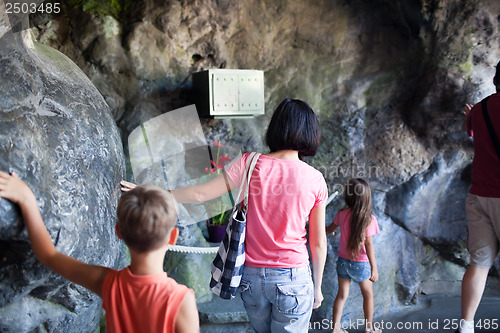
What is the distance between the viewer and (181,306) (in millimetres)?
1436

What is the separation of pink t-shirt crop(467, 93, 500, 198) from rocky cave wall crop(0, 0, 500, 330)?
3.95ft

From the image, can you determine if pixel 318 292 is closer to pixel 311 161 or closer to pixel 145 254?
pixel 145 254

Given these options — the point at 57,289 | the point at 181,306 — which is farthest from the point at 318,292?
the point at 57,289

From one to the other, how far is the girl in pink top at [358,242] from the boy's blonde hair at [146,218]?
2208mm

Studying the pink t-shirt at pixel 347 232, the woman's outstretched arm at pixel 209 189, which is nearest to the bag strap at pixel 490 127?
the pink t-shirt at pixel 347 232

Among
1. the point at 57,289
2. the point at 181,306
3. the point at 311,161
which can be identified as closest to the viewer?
the point at 181,306

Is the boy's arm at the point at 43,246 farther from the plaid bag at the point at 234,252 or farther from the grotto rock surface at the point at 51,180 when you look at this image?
the plaid bag at the point at 234,252

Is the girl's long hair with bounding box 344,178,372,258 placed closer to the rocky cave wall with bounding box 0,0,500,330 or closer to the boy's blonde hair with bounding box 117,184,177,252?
the rocky cave wall with bounding box 0,0,500,330

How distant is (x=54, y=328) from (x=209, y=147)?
2214 millimetres

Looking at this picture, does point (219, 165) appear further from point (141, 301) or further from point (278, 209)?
point (141, 301)

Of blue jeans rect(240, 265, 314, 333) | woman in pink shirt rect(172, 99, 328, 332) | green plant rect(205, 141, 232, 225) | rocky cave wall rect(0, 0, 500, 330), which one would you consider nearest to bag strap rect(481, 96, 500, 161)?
rocky cave wall rect(0, 0, 500, 330)

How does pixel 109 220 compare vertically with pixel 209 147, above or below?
below

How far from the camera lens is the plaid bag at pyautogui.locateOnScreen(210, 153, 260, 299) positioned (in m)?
2.01

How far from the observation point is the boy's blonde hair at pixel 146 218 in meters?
1.42
